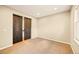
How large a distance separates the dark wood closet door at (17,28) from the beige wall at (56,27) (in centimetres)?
247

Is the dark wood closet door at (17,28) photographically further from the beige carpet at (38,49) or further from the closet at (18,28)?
the beige carpet at (38,49)

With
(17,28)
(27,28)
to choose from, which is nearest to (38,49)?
(17,28)

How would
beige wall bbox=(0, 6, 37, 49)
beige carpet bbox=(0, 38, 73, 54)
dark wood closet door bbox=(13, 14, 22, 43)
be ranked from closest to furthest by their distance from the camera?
beige carpet bbox=(0, 38, 73, 54) < beige wall bbox=(0, 6, 37, 49) < dark wood closet door bbox=(13, 14, 22, 43)

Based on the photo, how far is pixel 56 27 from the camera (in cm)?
655

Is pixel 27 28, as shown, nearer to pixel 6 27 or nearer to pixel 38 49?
pixel 6 27

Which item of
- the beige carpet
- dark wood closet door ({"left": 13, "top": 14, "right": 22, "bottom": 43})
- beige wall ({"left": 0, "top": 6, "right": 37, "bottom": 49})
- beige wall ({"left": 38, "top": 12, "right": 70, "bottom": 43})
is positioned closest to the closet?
dark wood closet door ({"left": 13, "top": 14, "right": 22, "bottom": 43})

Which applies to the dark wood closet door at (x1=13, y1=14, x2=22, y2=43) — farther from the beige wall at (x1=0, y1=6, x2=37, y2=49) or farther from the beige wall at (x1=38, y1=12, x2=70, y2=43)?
the beige wall at (x1=38, y1=12, x2=70, y2=43)

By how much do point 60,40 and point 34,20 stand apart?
10.1ft

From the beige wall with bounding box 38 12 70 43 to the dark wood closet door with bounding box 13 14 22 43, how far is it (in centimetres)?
247

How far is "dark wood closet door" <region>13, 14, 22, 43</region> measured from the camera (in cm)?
514

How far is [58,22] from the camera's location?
6352mm

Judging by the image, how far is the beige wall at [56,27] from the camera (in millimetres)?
5801
